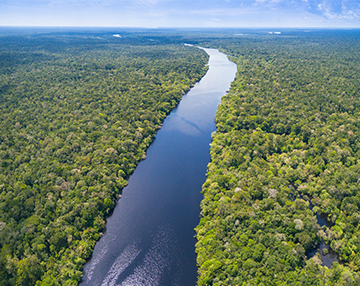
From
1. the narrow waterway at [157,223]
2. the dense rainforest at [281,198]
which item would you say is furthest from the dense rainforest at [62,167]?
the dense rainforest at [281,198]

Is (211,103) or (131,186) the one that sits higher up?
(211,103)

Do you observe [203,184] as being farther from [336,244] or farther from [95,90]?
[95,90]

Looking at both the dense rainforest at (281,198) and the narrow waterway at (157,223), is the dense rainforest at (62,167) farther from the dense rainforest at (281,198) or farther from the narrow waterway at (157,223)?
the dense rainforest at (281,198)

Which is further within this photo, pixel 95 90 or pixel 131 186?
pixel 95 90

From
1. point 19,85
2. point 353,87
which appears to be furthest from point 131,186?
point 353,87

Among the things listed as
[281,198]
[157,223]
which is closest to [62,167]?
[157,223]

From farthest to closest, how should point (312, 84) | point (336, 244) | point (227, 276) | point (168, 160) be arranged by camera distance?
point (312, 84), point (168, 160), point (336, 244), point (227, 276)

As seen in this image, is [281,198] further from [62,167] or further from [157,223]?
[62,167]
